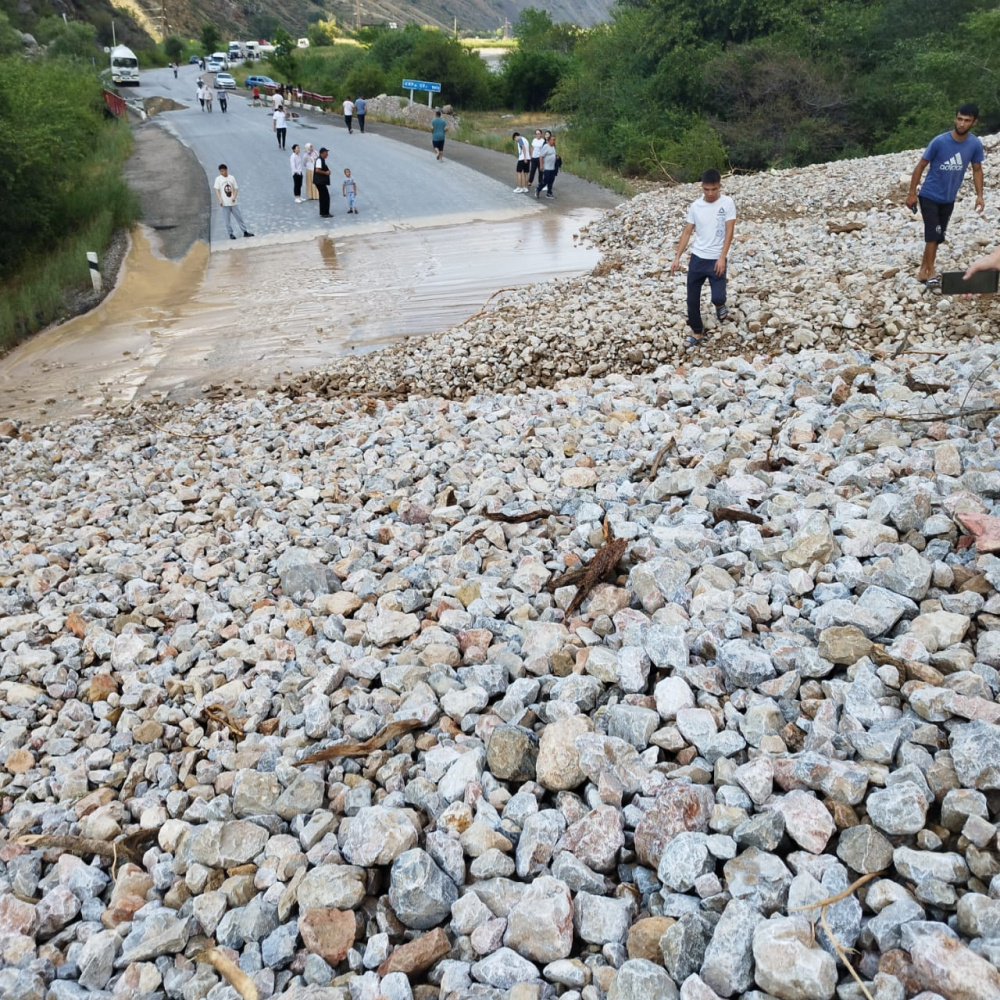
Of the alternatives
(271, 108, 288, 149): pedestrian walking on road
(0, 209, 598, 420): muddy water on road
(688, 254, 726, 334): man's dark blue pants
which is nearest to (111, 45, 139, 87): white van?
(271, 108, 288, 149): pedestrian walking on road

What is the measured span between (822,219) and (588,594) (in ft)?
38.3

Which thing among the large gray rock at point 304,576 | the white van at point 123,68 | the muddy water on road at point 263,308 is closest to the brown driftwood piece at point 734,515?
the large gray rock at point 304,576

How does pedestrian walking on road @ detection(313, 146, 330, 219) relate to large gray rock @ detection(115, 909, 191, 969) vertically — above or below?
above

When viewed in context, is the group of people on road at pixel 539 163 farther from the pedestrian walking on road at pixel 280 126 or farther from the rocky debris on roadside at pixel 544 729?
the rocky debris on roadside at pixel 544 729

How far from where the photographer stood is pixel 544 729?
3.17 m

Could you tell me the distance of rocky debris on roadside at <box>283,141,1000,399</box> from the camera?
26.2 feet

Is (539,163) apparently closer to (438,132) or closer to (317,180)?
(317,180)

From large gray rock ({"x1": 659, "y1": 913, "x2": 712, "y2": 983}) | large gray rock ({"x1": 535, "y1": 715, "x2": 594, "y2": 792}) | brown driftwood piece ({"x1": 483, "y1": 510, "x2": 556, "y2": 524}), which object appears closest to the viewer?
large gray rock ({"x1": 659, "y1": 913, "x2": 712, "y2": 983})

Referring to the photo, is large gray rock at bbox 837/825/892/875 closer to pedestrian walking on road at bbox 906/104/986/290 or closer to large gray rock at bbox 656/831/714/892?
large gray rock at bbox 656/831/714/892

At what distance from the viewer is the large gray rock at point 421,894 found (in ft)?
8.55

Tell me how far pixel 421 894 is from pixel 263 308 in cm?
1178

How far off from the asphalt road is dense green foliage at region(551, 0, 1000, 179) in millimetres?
4557

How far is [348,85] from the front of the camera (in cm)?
4659

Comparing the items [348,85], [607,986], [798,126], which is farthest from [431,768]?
[348,85]
